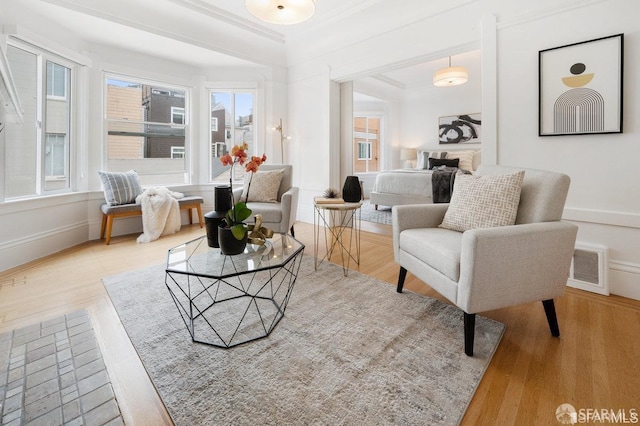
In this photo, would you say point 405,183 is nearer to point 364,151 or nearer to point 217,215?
point 364,151

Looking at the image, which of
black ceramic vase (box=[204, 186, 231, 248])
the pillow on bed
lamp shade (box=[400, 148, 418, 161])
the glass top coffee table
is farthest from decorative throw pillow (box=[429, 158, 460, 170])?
black ceramic vase (box=[204, 186, 231, 248])

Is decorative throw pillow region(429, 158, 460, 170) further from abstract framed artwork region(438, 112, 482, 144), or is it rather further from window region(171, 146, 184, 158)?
window region(171, 146, 184, 158)

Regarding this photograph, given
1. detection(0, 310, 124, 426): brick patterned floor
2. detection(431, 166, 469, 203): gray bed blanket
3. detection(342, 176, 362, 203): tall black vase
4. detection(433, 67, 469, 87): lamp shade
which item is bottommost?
detection(0, 310, 124, 426): brick patterned floor

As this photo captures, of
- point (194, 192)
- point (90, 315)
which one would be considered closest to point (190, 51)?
point (194, 192)

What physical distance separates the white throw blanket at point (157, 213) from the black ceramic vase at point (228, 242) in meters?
2.56

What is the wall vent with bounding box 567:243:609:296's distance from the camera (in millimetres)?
2352

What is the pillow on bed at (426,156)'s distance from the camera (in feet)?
23.3

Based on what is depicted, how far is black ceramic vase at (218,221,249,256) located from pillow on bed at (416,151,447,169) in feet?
19.9

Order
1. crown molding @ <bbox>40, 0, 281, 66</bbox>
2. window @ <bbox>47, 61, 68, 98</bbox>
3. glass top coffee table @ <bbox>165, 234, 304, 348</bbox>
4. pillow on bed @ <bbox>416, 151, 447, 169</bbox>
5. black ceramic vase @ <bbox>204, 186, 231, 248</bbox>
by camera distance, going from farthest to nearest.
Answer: pillow on bed @ <bbox>416, 151, 447, 169</bbox> → window @ <bbox>47, 61, 68, 98</bbox> → crown molding @ <bbox>40, 0, 281, 66</bbox> → black ceramic vase @ <bbox>204, 186, 231, 248</bbox> → glass top coffee table @ <bbox>165, 234, 304, 348</bbox>

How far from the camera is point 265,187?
374cm

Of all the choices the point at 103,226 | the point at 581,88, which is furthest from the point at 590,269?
the point at 103,226

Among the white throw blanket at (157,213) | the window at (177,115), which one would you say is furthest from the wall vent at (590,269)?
the window at (177,115)

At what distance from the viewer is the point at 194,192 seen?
5062mm

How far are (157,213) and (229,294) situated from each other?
2297 mm
